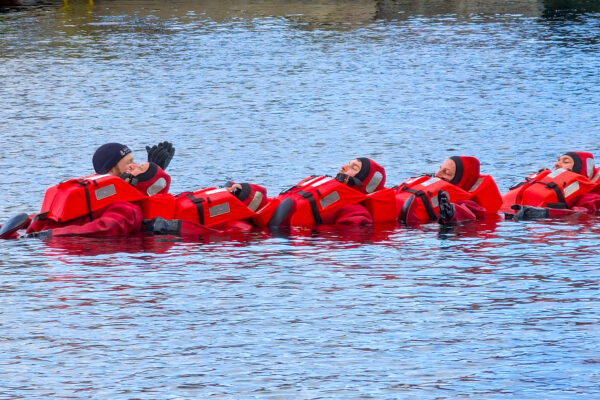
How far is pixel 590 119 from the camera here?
109 feet

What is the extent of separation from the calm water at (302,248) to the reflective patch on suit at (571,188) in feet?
2.04

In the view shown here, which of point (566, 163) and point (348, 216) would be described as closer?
point (348, 216)

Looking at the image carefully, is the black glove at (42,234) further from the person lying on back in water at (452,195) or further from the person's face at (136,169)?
the person lying on back in water at (452,195)

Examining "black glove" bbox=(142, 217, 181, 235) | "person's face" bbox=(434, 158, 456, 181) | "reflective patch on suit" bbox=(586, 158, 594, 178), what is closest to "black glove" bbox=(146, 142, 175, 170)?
"black glove" bbox=(142, 217, 181, 235)

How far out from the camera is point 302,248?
58.5 feet

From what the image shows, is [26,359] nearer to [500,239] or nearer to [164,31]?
[500,239]

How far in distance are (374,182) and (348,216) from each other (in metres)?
0.67

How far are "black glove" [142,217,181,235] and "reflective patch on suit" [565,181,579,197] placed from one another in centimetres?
590

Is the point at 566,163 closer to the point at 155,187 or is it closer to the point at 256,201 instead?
the point at 256,201

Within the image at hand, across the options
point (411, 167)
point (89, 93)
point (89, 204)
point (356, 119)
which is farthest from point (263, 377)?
point (89, 93)

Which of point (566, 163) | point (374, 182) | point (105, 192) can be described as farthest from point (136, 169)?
point (566, 163)

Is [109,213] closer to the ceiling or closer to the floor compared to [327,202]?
closer to the ceiling

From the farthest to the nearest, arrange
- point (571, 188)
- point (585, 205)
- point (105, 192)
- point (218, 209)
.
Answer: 1. point (585, 205)
2. point (571, 188)
3. point (218, 209)
4. point (105, 192)

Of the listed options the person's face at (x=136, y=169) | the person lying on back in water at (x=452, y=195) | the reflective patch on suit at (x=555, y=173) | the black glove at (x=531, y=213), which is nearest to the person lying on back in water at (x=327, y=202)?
the person lying on back in water at (x=452, y=195)
